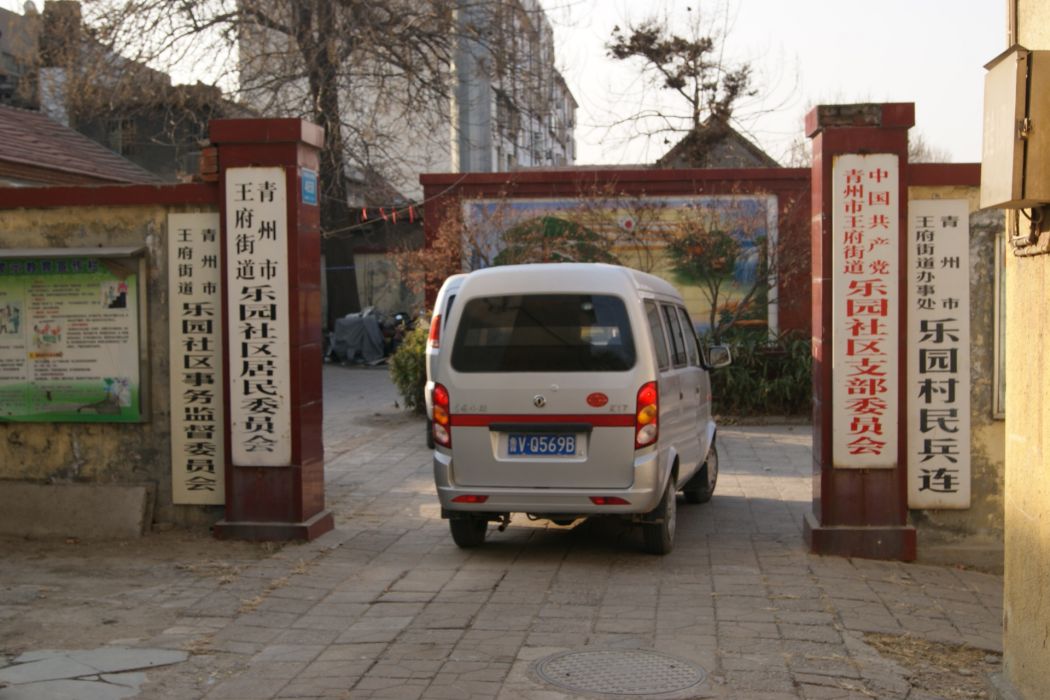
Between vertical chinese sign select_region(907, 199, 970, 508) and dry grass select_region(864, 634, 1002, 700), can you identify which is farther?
vertical chinese sign select_region(907, 199, 970, 508)

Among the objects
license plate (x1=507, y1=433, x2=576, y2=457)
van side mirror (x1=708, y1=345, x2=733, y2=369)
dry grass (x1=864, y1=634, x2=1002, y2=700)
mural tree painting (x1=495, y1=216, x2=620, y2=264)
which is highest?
mural tree painting (x1=495, y1=216, x2=620, y2=264)

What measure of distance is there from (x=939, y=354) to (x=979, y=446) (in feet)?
2.36

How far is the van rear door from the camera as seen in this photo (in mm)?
7895

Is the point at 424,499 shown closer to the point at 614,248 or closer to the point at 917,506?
the point at 917,506

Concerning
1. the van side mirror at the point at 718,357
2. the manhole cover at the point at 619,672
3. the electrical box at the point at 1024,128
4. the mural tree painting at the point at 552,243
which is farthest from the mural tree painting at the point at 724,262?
the electrical box at the point at 1024,128

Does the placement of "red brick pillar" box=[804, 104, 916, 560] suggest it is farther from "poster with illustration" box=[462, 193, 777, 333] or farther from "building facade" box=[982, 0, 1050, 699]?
"poster with illustration" box=[462, 193, 777, 333]

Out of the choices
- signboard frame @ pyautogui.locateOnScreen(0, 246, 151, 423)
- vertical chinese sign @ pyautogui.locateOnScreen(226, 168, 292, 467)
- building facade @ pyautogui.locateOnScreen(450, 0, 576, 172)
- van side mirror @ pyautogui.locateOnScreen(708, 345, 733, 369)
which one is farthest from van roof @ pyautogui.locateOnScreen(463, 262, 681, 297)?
building facade @ pyautogui.locateOnScreen(450, 0, 576, 172)

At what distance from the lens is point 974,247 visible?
330 inches

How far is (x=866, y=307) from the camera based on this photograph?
8.32 metres

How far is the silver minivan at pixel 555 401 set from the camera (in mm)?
7891

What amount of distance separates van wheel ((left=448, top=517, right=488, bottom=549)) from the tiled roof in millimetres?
10834

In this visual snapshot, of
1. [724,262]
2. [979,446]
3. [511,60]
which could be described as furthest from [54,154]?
[979,446]

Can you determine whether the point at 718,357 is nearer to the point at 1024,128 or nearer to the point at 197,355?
the point at 197,355

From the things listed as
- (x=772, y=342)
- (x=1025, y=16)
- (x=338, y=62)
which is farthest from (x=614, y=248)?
(x=1025, y=16)
